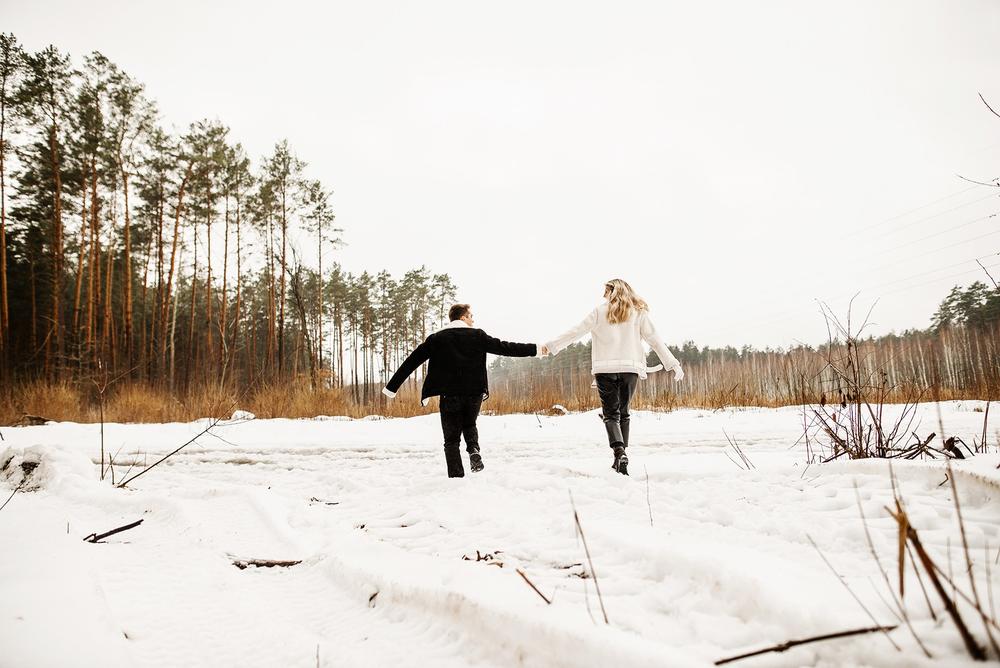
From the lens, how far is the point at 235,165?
22.6m

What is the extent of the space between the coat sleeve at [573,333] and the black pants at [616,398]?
53 centimetres

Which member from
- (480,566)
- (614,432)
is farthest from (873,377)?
(480,566)

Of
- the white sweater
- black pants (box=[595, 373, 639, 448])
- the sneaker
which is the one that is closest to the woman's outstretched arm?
the white sweater

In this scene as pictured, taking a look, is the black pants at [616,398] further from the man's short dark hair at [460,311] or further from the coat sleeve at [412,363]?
the coat sleeve at [412,363]

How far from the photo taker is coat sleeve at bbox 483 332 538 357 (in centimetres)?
520

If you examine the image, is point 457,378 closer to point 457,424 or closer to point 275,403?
point 457,424

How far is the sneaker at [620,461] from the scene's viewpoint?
431cm

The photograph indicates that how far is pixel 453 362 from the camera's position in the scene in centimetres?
486

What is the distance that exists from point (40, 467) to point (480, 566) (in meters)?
4.43

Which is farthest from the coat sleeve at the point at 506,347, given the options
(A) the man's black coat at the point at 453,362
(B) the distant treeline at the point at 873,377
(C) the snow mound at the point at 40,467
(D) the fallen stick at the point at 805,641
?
(D) the fallen stick at the point at 805,641

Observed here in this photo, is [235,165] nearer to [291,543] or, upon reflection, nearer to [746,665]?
[291,543]

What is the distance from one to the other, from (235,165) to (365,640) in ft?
84.5

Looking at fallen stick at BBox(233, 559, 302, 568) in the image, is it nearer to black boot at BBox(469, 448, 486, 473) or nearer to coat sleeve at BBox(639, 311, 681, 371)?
black boot at BBox(469, 448, 486, 473)

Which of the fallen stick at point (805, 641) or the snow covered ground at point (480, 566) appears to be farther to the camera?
the snow covered ground at point (480, 566)
